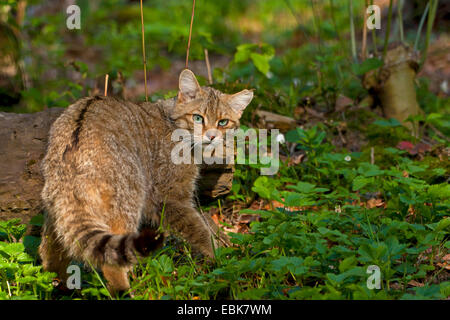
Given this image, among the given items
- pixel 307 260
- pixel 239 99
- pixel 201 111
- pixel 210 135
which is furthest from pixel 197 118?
pixel 307 260

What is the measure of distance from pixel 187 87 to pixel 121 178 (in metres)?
1.35

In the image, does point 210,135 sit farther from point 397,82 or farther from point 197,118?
point 397,82

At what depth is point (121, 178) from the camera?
3.43 metres

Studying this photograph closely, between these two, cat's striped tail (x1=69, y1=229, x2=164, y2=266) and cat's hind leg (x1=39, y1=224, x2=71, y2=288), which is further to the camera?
cat's hind leg (x1=39, y1=224, x2=71, y2=288)

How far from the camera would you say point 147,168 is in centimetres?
404

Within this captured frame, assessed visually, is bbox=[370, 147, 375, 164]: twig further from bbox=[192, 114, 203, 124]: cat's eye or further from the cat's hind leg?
the cat's hind leg

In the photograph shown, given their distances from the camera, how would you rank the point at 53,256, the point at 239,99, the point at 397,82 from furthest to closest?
1. the point at 397,82
2. the point at 239,99
3. the point at 53,256

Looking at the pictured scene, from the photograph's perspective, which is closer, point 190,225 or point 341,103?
point 190,225

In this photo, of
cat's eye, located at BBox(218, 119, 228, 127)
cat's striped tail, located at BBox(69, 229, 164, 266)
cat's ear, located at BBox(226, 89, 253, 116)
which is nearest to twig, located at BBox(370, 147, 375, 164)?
cat's ear, located at BBox(226, 89, 253, 116)

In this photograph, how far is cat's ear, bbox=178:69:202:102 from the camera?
14.4 feet

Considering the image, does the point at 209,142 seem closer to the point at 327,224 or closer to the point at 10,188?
the point at 327,224
